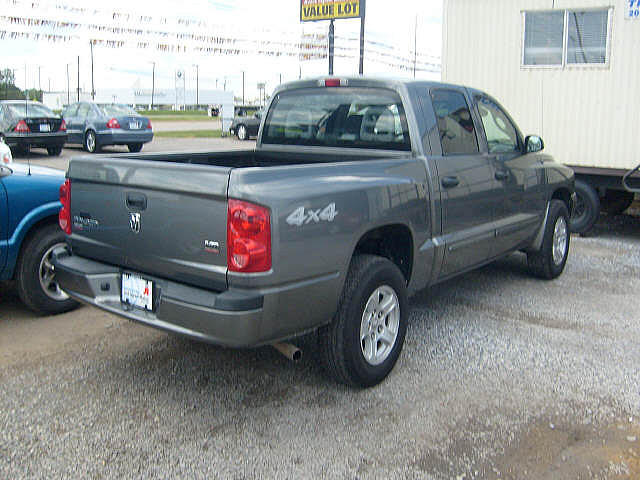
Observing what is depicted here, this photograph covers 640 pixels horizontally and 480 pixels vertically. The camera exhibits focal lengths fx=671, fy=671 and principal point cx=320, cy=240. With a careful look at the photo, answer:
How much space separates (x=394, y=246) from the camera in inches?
176

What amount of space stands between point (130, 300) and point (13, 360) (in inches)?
52.1

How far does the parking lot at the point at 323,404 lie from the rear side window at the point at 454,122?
4.55 feet

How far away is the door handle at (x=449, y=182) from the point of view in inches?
183

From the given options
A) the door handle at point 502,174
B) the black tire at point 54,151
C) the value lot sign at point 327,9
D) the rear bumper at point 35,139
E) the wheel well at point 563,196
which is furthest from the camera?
the value lot sign at point 327,9

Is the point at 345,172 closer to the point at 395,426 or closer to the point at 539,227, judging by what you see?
the point at 395,426

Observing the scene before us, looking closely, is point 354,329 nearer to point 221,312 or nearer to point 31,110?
point 221,312

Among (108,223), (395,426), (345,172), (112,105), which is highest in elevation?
(112,105)

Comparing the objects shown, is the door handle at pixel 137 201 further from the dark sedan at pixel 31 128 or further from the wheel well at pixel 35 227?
the dark sedan at pixel 31 128

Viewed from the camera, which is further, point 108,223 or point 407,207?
point 407,207

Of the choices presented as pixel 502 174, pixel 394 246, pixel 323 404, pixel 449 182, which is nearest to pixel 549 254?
pixel 502 174

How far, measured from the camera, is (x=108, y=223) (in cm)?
386

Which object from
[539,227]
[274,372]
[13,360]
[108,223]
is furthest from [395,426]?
[539,227]

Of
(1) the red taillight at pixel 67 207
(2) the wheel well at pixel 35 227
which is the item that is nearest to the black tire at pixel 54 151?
(2) the wheel well at pixel 35 227

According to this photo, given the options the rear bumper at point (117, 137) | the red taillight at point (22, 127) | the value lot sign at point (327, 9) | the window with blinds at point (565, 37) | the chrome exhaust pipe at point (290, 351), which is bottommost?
the chrome exhaust pipe at point (290, 351)
